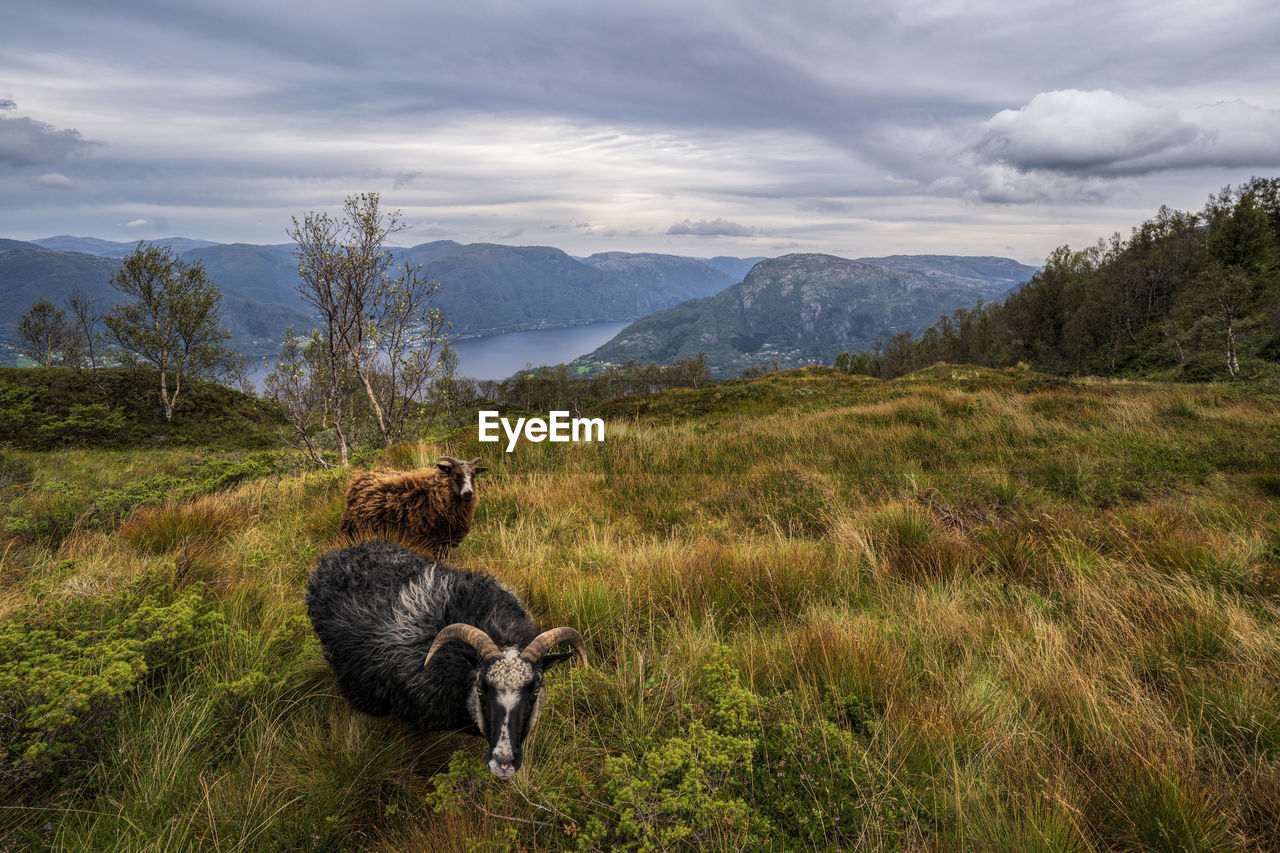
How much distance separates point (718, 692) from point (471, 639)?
4.79 ft

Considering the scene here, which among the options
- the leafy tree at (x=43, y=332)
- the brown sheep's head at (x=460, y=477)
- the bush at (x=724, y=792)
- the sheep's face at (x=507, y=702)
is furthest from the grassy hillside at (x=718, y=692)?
the leafy tree at (x=43, y=332)

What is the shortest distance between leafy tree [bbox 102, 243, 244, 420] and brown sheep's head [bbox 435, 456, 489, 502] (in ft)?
137

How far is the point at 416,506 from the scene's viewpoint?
6395mm

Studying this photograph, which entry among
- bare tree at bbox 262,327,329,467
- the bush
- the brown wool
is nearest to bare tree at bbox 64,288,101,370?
bare tree at bbox 262,327,329,467

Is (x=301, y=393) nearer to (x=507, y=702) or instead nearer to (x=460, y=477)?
(x=460, y=477)

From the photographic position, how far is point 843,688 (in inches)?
125

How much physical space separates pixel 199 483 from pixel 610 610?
8.24 m

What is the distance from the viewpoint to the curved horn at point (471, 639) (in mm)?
2779

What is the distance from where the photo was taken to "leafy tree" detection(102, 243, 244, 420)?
35.8 meters

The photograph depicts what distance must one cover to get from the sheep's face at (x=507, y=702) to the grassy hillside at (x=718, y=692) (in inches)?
7.7

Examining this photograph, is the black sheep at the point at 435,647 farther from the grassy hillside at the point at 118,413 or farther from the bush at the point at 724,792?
the grassy hillside at the point at 118,413

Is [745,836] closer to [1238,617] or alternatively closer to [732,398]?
[1238,617]

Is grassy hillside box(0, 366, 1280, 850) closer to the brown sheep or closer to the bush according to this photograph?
the bush

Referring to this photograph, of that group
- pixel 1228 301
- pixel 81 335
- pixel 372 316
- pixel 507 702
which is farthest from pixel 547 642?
pixel 81 335
